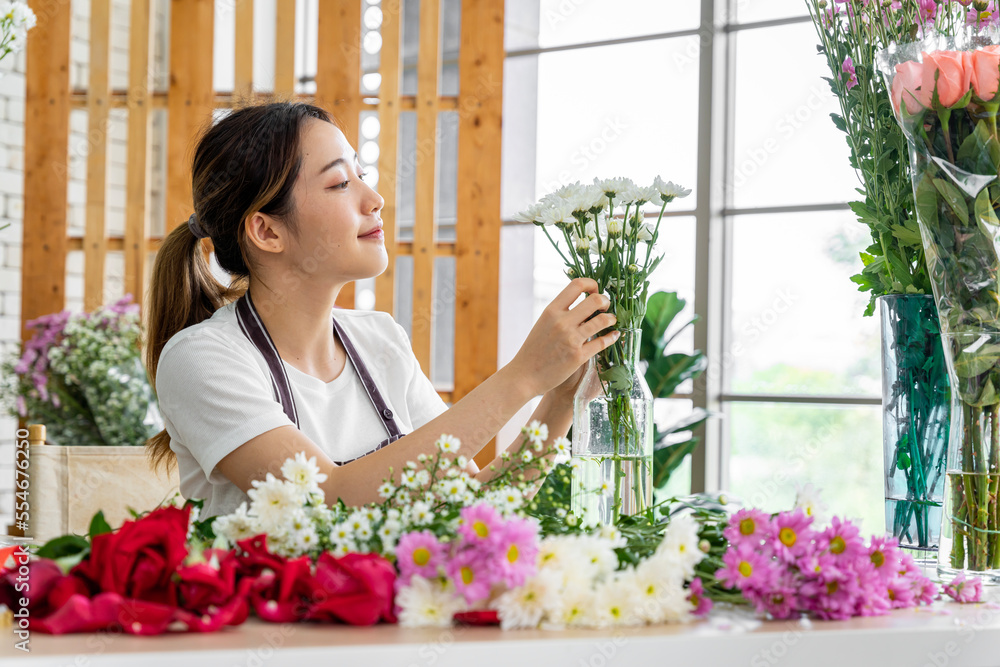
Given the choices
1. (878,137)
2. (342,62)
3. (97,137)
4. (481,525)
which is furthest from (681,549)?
(97,137)

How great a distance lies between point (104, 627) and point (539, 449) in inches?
17.2

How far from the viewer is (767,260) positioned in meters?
3.76

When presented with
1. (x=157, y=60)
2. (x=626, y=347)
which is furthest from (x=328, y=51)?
(x=626, y=347)

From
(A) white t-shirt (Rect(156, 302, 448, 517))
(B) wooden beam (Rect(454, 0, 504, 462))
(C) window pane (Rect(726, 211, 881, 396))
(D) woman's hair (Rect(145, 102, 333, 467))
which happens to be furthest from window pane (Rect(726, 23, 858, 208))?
(D) woman's hair (Rect(145, 102, 333, 467))

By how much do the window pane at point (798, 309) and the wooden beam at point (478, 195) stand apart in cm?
107

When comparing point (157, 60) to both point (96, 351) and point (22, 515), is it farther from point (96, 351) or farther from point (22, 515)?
point (22, 515)

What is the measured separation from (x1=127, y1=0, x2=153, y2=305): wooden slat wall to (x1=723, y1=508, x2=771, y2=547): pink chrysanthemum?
330 cm

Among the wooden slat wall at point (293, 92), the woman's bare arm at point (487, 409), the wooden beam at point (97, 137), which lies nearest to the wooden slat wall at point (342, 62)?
the wooden slat wall at point (293, 92)

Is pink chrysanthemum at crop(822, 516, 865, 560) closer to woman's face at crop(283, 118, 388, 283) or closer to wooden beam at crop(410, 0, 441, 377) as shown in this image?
woman's face at crop(283, 118, 388, 283)

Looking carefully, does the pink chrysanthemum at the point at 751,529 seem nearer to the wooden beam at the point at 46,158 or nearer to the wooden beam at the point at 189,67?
the wooden beam at the point at 189,67

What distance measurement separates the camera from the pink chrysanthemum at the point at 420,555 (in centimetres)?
71

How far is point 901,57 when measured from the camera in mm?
1007

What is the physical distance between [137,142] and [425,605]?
135 inches

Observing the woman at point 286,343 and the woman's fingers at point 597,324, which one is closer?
the woman's fingers at point 597,324
